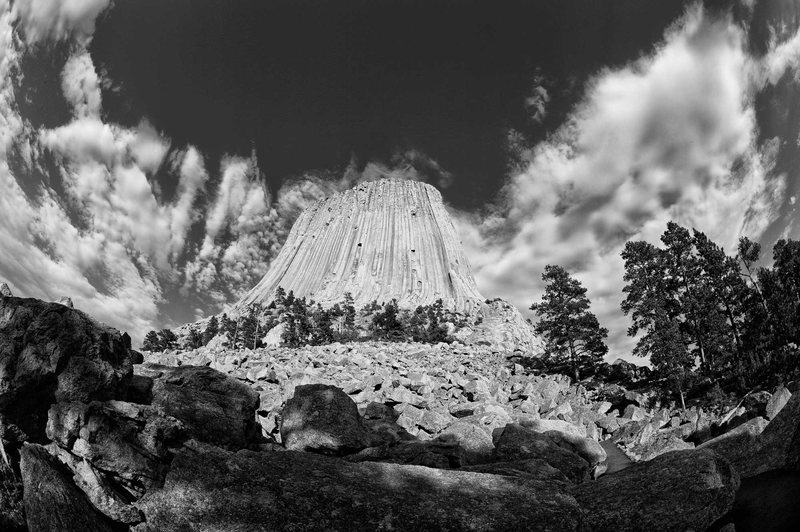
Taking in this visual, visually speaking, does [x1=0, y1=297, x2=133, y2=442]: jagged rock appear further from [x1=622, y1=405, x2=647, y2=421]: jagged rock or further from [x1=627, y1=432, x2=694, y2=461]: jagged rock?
[x1=622, y1=405, x2=647, y2=421]: jagged rock

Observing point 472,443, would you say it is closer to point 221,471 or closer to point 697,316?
point 221,471

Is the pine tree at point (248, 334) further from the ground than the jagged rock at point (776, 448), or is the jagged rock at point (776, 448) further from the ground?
the pine tree at point (248, 334)

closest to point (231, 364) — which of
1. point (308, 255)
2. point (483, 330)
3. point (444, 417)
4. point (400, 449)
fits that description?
point (444, 417)

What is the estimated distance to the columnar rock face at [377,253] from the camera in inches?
5389

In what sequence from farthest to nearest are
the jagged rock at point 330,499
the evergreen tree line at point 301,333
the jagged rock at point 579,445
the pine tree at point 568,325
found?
1. the evergreen tree line at point 301,333
2. the pine tree at point 568,325
3. the jagged rock at point 579,445
4. the jagged rock at point 330,499

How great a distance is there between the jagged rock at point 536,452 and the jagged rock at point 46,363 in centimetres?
930

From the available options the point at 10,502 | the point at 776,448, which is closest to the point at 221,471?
the point at 10,502

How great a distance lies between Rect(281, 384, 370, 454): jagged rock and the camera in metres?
10.7

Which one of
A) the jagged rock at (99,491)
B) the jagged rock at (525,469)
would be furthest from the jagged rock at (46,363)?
the jagged rock at (525,469)

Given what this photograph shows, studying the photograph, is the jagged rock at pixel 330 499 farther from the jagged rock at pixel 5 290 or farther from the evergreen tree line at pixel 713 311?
the evergreen tree line at pixel 713 311

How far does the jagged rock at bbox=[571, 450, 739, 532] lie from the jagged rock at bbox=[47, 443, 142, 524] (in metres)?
6.26

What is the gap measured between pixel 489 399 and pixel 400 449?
15933 millimetres

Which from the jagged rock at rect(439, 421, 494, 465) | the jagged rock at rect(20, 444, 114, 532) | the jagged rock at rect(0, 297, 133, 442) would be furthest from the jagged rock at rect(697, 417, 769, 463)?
the jagged rock at rect(0, 297, 133, 442)

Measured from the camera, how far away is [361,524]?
4.93m
